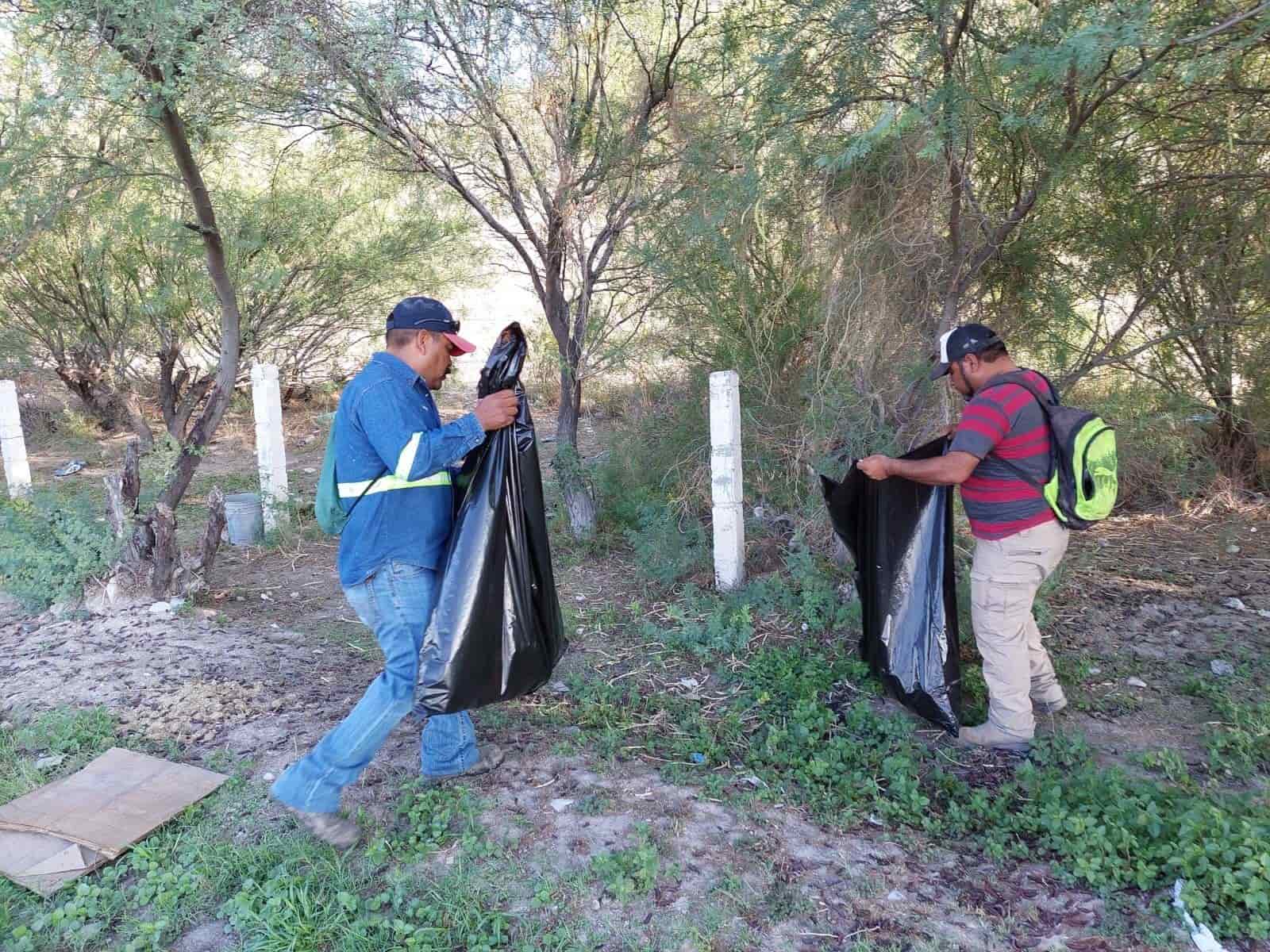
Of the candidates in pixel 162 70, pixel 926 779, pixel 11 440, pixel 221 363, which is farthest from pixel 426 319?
pixel 11 440

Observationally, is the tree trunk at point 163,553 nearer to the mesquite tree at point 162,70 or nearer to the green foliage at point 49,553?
the mesquite tree at point 162,70

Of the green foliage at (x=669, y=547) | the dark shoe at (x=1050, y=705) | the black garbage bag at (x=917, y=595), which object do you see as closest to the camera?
the black garbage bag at (x=917, y=595)

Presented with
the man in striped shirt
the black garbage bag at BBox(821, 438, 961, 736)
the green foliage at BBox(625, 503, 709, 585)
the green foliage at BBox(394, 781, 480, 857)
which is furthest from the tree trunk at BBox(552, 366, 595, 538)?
the green foliage at BBox(394, 781, 480, 857)

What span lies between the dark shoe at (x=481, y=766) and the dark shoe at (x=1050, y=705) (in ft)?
7.60

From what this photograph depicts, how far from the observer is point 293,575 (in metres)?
6.06

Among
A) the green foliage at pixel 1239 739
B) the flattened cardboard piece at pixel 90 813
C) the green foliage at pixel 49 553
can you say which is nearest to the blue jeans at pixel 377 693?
the flattened cardboard piece at pixel 90 813

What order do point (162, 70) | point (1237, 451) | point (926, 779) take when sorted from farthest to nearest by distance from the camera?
point (1237, 451) < point (162, 70) < point (926, 779)

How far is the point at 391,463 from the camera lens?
2.62m

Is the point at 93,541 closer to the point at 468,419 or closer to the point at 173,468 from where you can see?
the point at 173,468

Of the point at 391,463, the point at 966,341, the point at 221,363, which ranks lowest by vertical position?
the point at 391,463

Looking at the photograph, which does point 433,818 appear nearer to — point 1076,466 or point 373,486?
point 373,486

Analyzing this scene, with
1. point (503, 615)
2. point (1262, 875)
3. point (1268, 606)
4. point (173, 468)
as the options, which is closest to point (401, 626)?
point (503, 615)

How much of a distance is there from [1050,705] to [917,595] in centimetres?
83

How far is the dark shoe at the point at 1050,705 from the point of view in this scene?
372 centimetres
